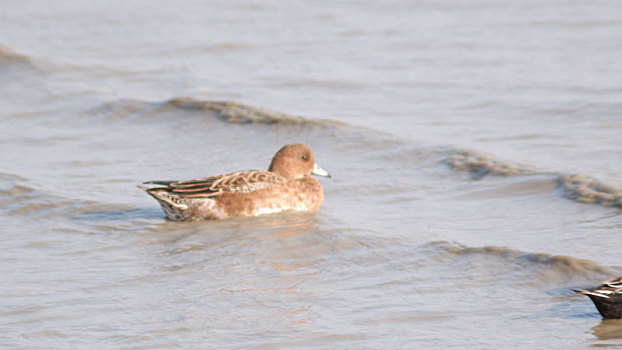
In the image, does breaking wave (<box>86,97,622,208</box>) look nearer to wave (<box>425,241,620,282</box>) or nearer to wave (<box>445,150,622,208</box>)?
wave (<box>445,150,622,208</box>)

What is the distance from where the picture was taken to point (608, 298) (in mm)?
6152

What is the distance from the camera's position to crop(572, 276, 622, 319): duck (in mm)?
6121

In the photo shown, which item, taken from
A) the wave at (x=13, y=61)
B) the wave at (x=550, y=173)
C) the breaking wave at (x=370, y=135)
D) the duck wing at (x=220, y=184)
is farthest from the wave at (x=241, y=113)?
the wave at (x=13, y=61)

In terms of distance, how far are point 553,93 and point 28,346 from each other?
925 centimetres

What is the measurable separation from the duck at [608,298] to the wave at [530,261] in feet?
3.21

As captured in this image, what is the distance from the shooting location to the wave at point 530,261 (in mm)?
7293

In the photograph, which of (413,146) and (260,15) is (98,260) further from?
(260,15)

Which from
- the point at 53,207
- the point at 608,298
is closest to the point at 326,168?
the point at 53,207

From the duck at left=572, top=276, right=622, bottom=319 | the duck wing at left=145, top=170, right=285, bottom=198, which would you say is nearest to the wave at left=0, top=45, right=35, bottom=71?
the duck wing at left=145, top=170, right=285, bottom=198

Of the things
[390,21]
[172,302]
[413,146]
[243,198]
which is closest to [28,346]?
[172,302]

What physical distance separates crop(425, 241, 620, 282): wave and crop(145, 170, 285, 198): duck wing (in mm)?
2097

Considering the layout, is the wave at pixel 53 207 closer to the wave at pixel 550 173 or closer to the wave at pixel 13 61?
the wave at pixel 550 173

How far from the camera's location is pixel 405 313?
21.7 ft

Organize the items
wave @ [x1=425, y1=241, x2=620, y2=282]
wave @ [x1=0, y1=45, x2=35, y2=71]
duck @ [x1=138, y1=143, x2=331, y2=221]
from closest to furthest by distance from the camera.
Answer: wave @ [x1=425, y1=241, x2=620, y2=282] < duck @ [x1=138, y1=143, x2=331, y2=221] < wave @ [x1=0, y1=45, x2=35, y2=71]
